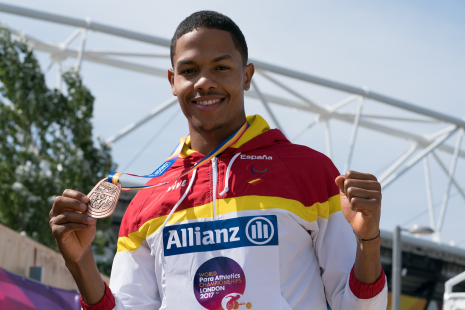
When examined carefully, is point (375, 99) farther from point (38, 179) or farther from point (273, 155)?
point (273, 155)

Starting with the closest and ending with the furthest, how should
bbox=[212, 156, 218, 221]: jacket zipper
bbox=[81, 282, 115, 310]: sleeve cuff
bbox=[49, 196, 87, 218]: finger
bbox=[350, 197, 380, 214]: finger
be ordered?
bbox=[350, 197, 380, 214]: finger
bbox=[49, 196, 87, 218]: finger
bbox=[81, 282, 115, 310]: sleeve cuff
bbox=[212, 156, 218, 221]: jacket zipper

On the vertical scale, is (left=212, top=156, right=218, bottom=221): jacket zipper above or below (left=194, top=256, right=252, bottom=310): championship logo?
above

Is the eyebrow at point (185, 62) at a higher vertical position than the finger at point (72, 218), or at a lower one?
higher

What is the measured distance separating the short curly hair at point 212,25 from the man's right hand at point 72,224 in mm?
916

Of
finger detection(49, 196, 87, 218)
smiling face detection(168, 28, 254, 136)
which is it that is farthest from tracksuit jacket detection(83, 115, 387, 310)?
finger detection(49, 196, 87, 218)

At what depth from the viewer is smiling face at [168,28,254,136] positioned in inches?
99.6

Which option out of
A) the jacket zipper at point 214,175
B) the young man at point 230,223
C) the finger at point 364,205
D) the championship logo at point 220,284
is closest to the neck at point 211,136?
the young man at point 230,223

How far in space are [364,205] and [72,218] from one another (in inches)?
43.2

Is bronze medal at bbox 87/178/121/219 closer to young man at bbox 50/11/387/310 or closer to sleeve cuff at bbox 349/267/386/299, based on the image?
young man at bbox 50/11/387/310

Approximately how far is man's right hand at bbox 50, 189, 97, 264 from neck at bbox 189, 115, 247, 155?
71 cm

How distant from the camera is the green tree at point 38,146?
10.0m

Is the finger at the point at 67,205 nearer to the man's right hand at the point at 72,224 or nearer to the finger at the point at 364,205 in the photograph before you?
the man's right hand at the point at 72,224

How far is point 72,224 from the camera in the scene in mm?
2189

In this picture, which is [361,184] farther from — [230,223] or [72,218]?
[72,218]
